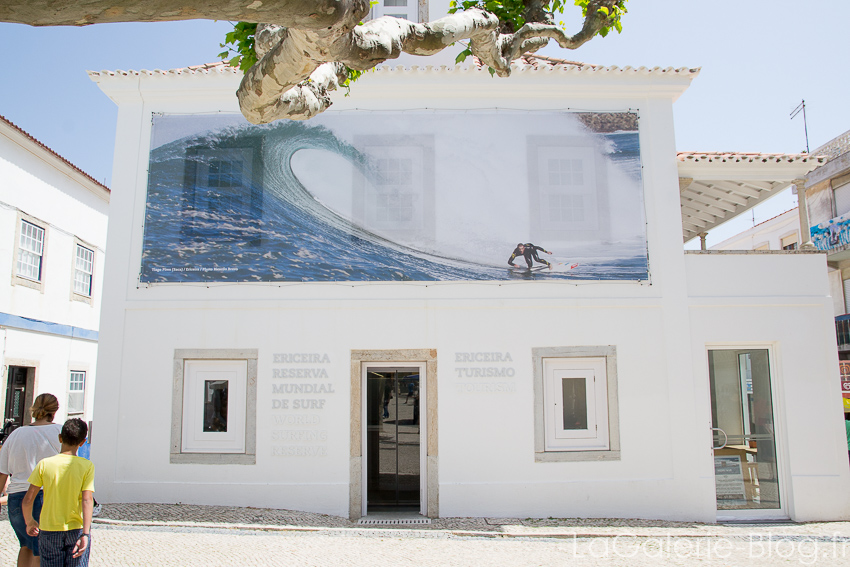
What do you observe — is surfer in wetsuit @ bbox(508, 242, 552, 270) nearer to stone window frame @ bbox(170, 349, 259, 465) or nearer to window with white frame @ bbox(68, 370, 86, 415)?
stone window frame @ bbox(170, 349, 259, 465)

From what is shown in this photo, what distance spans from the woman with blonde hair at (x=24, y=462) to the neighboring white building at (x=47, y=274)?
31.4ft

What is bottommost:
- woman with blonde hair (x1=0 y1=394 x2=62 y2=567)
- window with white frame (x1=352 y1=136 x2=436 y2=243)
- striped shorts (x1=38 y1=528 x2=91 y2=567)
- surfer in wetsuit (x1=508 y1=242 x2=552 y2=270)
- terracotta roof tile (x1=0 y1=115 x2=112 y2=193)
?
striped shorts (x1=38 y1=528 x2=91 y2=567)

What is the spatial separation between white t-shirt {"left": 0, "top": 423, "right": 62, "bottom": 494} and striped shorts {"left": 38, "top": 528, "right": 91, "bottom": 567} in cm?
65

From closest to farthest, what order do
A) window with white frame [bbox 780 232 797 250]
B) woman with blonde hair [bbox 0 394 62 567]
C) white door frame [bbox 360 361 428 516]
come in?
woman with blonde hair [bbox 0 394 62 567] < white door frame [bbox 360 361 428 516] < window with white frame [bbox 780 232 797 250]

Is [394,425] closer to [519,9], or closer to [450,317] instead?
[450,317]

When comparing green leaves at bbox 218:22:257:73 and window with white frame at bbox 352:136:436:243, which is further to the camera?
window with white frame at bbox 352:136:436:243

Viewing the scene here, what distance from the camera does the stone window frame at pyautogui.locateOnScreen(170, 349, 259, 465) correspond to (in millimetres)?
8133

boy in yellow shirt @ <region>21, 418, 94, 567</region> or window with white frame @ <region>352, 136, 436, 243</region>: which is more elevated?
window with white frame @ <region>352, 136, 436, 243</region>

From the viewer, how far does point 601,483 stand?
8.13m

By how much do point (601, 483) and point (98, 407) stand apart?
6666 millimetres

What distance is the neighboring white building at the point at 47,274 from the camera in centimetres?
1292

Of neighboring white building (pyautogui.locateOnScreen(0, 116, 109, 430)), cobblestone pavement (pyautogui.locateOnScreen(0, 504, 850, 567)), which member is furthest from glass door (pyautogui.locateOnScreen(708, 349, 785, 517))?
neighboring white building (pyautogui.locateOnScreen(0, 116, 109, 430))

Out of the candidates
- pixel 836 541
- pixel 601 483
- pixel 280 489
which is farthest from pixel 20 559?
pixel 836 541

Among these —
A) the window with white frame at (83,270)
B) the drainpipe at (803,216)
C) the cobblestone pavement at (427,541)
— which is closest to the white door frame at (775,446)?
the cobblestone pavement at (427,541)
